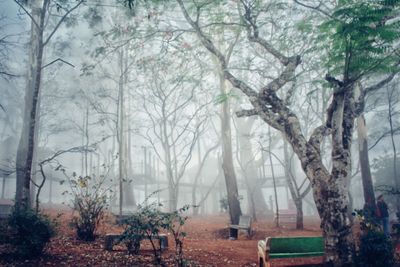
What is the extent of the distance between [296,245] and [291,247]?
0.12 metres

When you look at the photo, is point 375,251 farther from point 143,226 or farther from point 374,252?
point 143,226

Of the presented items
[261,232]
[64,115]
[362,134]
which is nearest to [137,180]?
[64,115]

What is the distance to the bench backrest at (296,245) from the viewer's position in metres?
6.39

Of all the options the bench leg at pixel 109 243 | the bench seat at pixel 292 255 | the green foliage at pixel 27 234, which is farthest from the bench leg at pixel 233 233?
the green foliage at pixel 27 234

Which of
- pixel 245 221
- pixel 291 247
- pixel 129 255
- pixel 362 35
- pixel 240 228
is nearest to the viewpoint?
pixel 362 35

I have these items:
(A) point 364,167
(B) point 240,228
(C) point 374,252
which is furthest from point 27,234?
(A) point 364,167

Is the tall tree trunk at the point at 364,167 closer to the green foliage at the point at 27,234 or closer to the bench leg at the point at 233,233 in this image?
the bench leg at the point at 233,233

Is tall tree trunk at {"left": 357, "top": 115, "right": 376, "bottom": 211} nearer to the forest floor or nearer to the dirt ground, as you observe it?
the dirt ground

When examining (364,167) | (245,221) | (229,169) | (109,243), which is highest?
(229,169)

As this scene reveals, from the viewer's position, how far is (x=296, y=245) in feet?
21.3

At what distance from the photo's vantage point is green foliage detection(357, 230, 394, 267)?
629cm

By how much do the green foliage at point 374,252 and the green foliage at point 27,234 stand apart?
278 inches

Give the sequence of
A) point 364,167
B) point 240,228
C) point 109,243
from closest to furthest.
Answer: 1. point 109,243
2. point 240,228
3. point 364,167

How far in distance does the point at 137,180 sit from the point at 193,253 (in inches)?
1050
